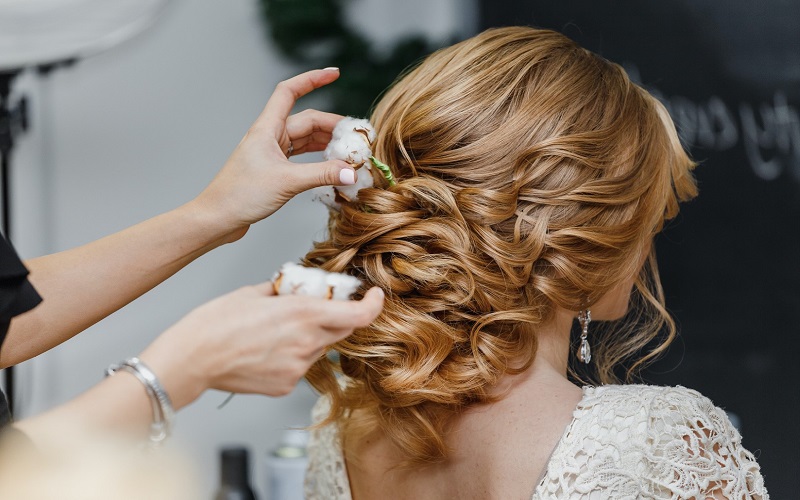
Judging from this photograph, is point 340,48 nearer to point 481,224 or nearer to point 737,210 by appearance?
point 737,210

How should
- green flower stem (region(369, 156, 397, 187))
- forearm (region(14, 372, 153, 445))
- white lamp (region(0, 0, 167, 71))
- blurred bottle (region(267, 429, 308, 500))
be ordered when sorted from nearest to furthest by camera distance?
forearm (region(14, 372, 153, 445))
green flower stem (region(369, 156, 397, 187))
white lamp (region(0, 0, 167, 71))
blurred bottle (region(267, 429, 308, 500))

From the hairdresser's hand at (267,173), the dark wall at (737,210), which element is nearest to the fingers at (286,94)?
the hairdresser's hand at (267,173)

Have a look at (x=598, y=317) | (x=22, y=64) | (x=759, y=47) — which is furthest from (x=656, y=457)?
(x=22, y=64)

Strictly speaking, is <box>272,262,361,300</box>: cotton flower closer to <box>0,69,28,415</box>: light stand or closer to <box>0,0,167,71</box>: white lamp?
<box>0,0,167,71</box>: white lamp

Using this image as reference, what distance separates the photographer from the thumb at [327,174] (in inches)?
37.7

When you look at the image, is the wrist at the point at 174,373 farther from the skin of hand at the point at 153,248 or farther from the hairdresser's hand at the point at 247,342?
the skin of hand at the point at 153,248

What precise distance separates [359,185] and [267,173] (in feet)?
0.40

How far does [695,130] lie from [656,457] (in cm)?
100

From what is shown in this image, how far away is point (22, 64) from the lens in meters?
1.43

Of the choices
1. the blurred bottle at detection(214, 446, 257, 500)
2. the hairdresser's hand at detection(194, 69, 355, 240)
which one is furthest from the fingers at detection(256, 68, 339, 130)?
the blurred bottle at detection(214, 446, 257, 500)

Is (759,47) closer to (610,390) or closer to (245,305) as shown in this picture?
(610,390)

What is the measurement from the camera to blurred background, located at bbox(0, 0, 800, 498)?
1533 millimetres

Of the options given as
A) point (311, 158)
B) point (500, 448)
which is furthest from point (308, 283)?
point (311, 158)

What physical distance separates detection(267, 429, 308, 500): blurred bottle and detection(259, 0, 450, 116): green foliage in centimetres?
94
